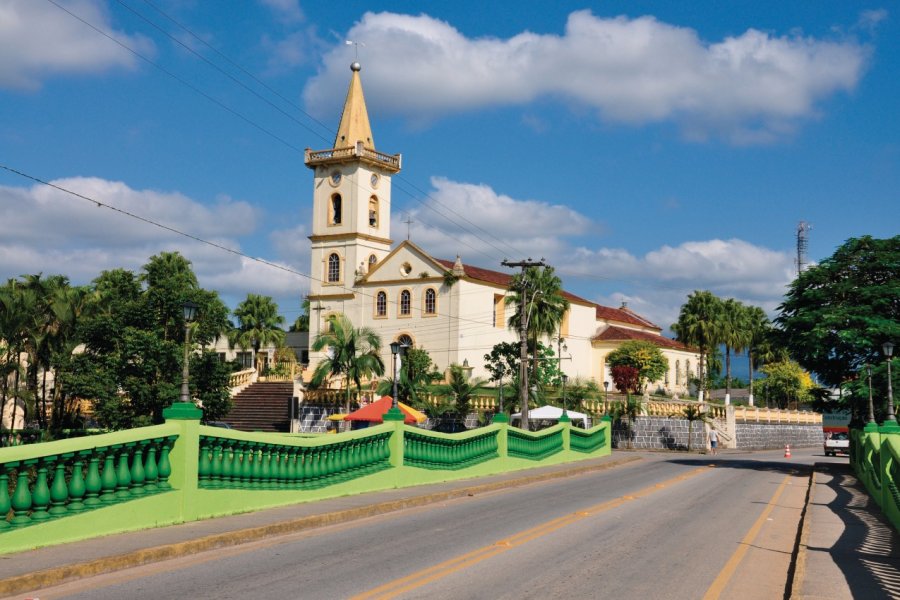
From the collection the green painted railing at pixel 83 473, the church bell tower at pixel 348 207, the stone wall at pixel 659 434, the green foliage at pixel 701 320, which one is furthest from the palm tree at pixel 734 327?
the green painted railing at pixel 83 473

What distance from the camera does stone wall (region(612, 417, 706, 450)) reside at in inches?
2104

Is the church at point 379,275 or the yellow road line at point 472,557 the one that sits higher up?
the church at point 379,275

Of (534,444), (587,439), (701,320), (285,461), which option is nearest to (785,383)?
(701,320)

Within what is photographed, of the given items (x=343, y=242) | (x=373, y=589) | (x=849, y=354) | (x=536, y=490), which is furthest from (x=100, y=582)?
(x=343, y=242)

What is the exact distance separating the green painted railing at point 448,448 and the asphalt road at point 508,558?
2.48m

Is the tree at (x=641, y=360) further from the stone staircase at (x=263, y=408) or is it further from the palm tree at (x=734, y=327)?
the stone staircase at (x=263, y=408)

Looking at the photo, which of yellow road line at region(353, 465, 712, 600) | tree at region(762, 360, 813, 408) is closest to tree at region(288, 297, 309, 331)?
tree at region(762, 360, 813, 408)

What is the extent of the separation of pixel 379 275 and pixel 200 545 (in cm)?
6221

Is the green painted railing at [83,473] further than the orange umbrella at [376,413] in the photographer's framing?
No

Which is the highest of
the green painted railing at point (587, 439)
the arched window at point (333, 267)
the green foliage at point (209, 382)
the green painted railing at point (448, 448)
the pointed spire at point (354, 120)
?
the pointed spire at point (354, 120)

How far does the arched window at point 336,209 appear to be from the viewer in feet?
244

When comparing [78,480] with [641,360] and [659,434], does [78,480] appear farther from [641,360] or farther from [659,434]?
[641,360]

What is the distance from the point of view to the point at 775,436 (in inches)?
2544

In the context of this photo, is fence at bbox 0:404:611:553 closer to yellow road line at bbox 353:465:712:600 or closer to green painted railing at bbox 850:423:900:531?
yellow road line at bbox 353:465:712:600
